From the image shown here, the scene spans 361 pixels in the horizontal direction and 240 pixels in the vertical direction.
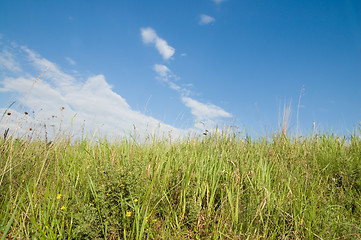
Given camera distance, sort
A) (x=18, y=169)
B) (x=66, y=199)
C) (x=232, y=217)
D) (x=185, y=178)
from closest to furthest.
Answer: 1. (x=232, y=217)
2. (x=66, y=199)
3. (x=185, y=178)
4. (x=18, y=169)

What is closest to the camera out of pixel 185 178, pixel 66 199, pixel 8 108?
pixel 66 199

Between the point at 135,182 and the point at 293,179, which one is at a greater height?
the point at 293,179

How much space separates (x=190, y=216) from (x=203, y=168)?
0.62 metres

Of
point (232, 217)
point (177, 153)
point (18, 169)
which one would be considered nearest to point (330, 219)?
point (232, 217)

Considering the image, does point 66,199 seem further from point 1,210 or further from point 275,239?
point 275,239

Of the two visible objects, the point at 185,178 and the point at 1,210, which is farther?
the point at 185,178

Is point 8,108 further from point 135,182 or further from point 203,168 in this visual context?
point 203,168

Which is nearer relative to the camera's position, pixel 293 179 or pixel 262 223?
pixel 262 223

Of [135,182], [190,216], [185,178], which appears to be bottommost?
[190,216]

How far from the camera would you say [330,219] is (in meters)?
2.30

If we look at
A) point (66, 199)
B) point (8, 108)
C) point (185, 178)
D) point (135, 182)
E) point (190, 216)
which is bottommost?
point (66, 199)

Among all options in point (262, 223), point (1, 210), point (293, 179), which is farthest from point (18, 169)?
point (293, 179)

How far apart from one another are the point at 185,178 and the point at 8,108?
262 cm

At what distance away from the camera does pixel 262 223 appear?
222 cm
